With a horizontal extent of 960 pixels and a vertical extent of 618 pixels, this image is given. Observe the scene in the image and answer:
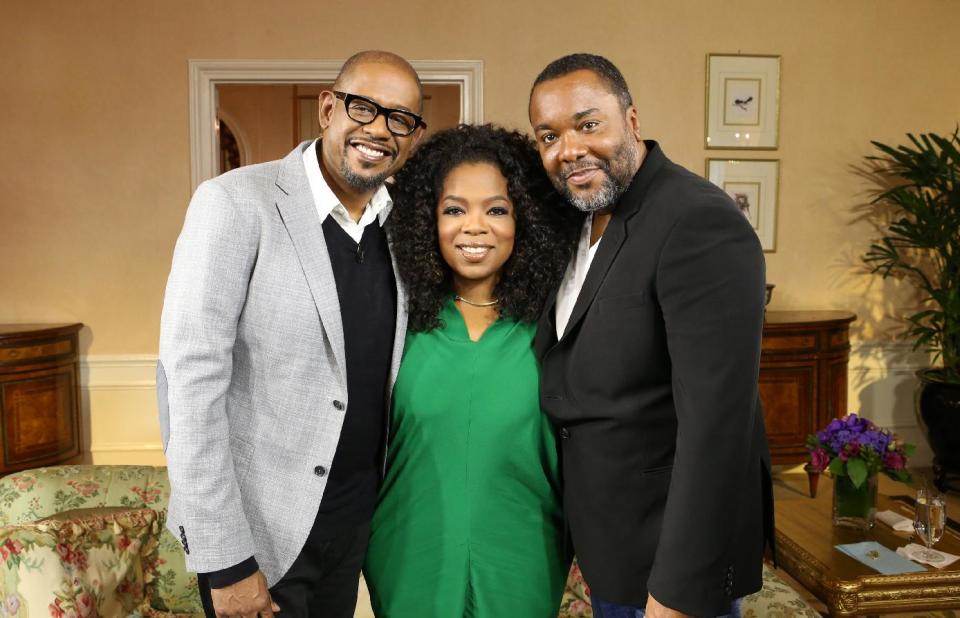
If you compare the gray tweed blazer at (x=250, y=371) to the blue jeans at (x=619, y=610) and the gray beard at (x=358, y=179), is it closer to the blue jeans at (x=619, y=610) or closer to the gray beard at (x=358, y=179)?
the gray beard at (x=358, y=179)

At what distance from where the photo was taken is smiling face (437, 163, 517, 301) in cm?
176

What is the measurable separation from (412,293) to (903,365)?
4698 mm

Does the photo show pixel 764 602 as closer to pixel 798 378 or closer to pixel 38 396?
pixel 798 378

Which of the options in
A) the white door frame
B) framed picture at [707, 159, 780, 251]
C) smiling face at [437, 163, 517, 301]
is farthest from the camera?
framed picture at [707, 159, 780, 251]

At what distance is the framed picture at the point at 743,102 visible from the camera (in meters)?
4.96

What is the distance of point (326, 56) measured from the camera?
478 centimetres

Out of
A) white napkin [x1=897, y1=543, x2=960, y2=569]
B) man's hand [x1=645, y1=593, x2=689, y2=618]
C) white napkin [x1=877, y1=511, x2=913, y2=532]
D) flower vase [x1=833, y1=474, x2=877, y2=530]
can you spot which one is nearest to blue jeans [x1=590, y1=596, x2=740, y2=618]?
man's hand [x1=645, y1=593, x2=689, y2=618]

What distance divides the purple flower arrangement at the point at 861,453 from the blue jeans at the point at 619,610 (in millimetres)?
1463

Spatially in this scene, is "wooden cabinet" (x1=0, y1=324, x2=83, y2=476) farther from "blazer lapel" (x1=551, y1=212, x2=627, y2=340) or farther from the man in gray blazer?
"blazer lapel" (x1=551, y1=212, x2=627, y2=340)

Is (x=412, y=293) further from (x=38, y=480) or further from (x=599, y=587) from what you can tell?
(x=38, y=480)

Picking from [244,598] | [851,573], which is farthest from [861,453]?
[244,598]

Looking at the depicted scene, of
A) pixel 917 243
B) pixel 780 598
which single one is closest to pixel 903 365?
pixel 917 243

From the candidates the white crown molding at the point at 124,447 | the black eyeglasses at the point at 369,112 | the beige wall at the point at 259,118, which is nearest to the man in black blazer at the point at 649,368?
the black eyeglasses at the point at 369,112

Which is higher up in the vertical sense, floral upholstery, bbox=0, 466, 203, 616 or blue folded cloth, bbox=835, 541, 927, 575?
floral upholstery, bbox=0, 466, 203, 616
